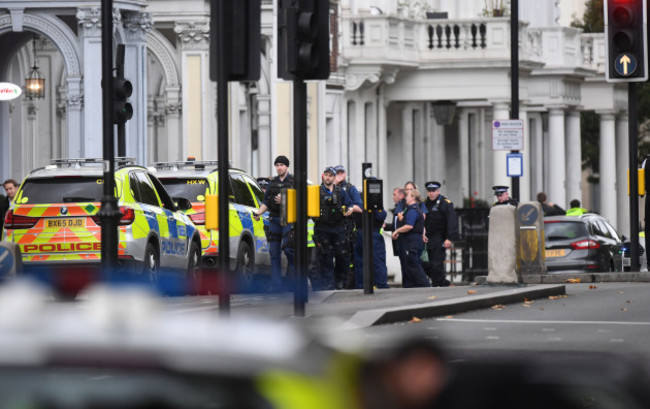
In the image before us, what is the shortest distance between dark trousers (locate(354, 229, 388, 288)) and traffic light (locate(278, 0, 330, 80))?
32.7 ft

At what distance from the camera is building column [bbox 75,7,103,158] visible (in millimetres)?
33062

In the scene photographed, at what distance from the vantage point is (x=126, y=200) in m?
21.2

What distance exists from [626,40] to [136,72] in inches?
550

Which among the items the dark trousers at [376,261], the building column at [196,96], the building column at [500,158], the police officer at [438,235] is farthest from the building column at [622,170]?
the dark trousers at [376,261]

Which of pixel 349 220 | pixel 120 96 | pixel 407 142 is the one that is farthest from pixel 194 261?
pixel 407 142

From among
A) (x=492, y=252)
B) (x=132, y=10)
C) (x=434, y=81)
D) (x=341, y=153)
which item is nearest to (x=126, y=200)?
(x=492, y=252)

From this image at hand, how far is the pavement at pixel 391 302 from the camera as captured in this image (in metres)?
16.1

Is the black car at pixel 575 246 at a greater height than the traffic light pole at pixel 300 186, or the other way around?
the traffic light pole at pixel 300 186

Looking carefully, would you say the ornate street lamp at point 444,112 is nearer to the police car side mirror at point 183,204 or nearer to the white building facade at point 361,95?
the white building facade at point 361,95

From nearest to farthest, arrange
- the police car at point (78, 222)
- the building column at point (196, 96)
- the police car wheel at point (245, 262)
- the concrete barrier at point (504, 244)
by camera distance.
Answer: the police car at point (78, 222)
the concrete barrier at point (504, 244)
the police car wheel at point (245, 262)
the building column at point (196, 96)

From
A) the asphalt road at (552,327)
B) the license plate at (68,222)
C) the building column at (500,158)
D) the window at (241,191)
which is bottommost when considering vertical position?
the asphalt road at (552,327)

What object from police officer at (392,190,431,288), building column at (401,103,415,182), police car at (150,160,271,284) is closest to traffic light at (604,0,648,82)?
police officer at (392,190,431,288)

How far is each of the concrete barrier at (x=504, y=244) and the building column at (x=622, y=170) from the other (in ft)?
126

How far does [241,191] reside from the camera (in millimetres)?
25594
